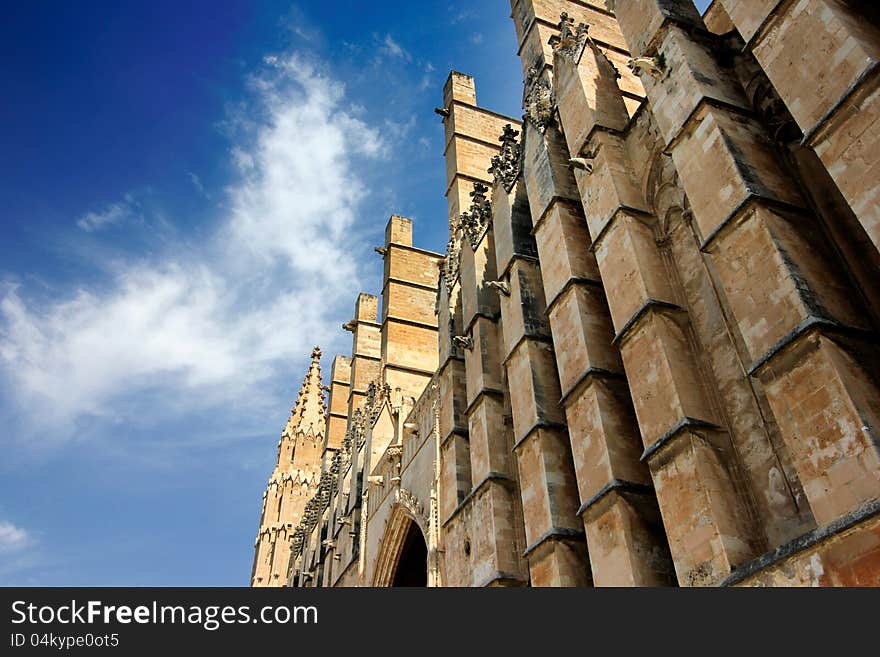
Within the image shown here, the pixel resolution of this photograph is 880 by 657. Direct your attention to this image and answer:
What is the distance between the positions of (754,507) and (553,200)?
4.72m

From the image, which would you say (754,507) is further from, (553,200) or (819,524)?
(553,200)

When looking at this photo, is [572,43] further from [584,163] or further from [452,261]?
[452,261]

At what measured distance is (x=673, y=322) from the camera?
6.51 m

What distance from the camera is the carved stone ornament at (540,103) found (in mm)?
10141

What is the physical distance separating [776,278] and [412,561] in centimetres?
1059

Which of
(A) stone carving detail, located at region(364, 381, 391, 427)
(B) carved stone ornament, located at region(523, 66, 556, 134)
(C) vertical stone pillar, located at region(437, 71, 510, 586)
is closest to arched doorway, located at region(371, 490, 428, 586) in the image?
(C) vertical stone pillar, located at region(437, 71, 510, 586)

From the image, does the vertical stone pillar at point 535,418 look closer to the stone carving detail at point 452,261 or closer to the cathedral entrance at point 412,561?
the stone carving detail at point 452,261

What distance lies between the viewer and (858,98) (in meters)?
4.71

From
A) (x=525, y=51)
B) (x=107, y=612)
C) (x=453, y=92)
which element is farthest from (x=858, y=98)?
(x=453, y=92)

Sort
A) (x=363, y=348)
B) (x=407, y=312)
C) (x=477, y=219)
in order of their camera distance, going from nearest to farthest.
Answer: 1. (x=477, y=219)
2. (x=407, y=312)
3. (x=363, y=348)

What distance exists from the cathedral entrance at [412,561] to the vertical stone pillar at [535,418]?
15.8ft

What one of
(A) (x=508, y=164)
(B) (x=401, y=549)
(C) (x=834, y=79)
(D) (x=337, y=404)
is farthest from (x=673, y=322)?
(D) (x=337, y=404)

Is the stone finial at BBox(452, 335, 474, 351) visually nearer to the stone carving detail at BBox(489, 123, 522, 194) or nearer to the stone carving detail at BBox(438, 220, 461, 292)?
the stone carving detail at BBox(438, 220, 461, 292)

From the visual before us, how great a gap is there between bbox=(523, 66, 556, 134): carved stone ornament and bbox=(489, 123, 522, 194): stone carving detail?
701 mm
